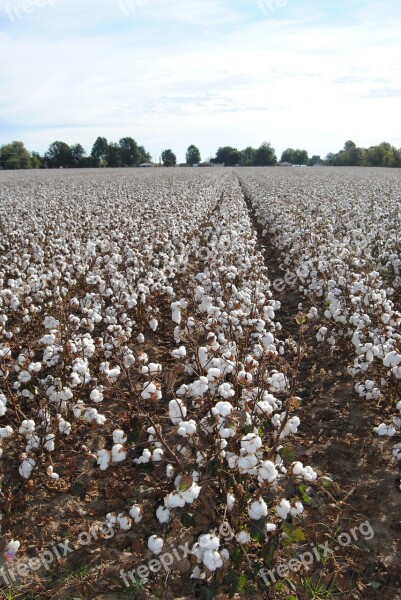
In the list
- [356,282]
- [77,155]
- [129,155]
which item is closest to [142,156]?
[129,155]

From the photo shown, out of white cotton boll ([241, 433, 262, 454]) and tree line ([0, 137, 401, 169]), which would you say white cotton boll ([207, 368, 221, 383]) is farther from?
tree line ([0, 137, 401, 169])

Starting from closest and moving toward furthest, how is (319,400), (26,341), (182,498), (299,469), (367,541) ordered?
(182,498) < (299,469) < (367,541) < (319,400) < (26,341)

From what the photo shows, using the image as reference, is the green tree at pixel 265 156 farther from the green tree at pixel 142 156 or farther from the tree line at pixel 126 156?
the green tree at pixel 142 156

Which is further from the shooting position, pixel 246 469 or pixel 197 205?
pixel 197 205

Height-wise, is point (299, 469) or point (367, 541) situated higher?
point (299, 469)

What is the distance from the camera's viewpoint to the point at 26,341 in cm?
671

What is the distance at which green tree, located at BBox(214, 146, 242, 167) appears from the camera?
128 meters

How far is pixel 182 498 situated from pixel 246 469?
1.44ft

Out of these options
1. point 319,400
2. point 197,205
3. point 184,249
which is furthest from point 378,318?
point 197,205

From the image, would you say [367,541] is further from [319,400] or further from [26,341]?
[26,341]

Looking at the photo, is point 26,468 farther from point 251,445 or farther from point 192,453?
point 251,445

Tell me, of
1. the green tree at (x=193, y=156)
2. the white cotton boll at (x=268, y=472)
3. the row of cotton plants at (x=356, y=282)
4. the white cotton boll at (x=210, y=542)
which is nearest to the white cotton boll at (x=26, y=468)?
the white cotton boll at (x=210, y=542)

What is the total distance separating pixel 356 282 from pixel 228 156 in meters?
129

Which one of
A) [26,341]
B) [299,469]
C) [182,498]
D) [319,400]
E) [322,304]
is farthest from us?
[322,304]
